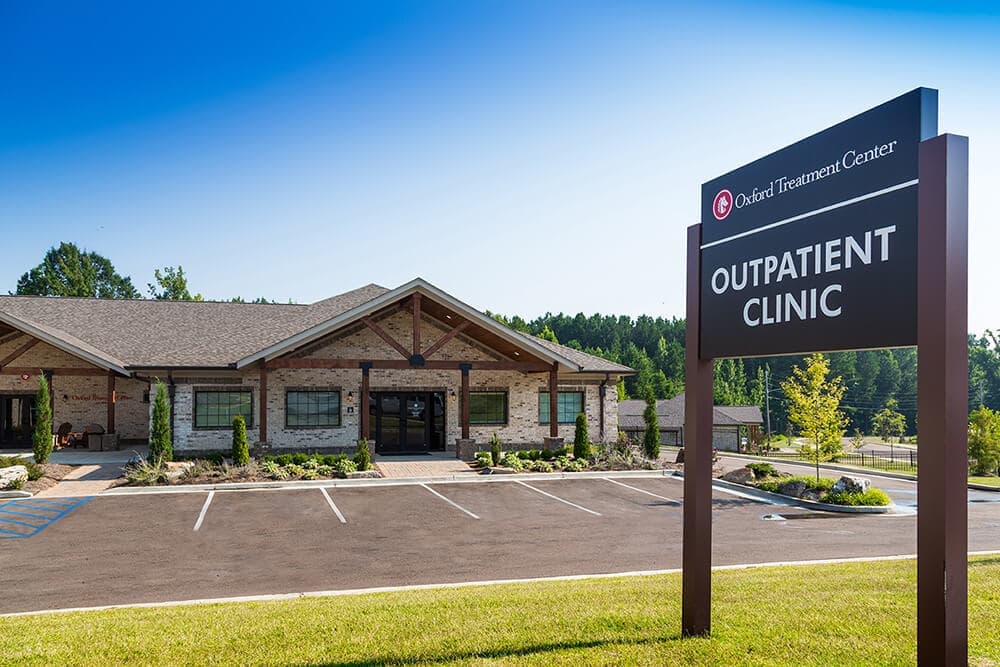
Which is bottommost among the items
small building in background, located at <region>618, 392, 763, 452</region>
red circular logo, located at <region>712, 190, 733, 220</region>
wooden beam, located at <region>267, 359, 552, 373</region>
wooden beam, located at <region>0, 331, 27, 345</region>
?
small building in background, located at <region>618, 392, 763, 452</region>

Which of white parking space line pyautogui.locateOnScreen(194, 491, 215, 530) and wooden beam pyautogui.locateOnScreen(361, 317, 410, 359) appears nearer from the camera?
white parking space line pyautogui.locateOnScreen(194, 491, 215, 530)

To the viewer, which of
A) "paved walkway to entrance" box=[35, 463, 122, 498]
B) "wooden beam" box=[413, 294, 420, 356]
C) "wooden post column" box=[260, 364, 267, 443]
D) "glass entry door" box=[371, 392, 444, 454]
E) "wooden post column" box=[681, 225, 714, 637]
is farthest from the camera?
"glass entry door" box=[371, 392, 444, 454]

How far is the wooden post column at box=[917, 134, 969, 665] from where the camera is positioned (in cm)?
420

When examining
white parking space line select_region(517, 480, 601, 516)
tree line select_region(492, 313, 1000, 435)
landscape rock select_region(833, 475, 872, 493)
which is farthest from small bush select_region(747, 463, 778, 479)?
tree line select_region(492, 313, 1000, 435)

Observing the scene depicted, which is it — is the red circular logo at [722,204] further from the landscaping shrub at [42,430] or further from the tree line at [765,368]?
the tree line at [765,368]

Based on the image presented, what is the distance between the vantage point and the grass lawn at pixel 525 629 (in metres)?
5.59

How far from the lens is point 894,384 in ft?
319

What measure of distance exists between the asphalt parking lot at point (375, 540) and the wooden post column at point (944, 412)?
6384 millimetres

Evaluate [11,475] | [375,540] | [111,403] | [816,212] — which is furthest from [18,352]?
[816,212]

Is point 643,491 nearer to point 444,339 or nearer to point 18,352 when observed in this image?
point 444,339

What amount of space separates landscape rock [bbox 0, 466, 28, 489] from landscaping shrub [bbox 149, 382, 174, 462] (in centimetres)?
339

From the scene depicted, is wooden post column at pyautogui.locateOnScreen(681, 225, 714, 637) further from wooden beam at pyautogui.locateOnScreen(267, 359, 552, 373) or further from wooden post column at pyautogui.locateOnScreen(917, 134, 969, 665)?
wooden beam at pyautogui.locateOnScreen(267, 359, 552, 373)

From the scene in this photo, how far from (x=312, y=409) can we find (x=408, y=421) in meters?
3.53

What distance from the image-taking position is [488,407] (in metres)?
27.8
